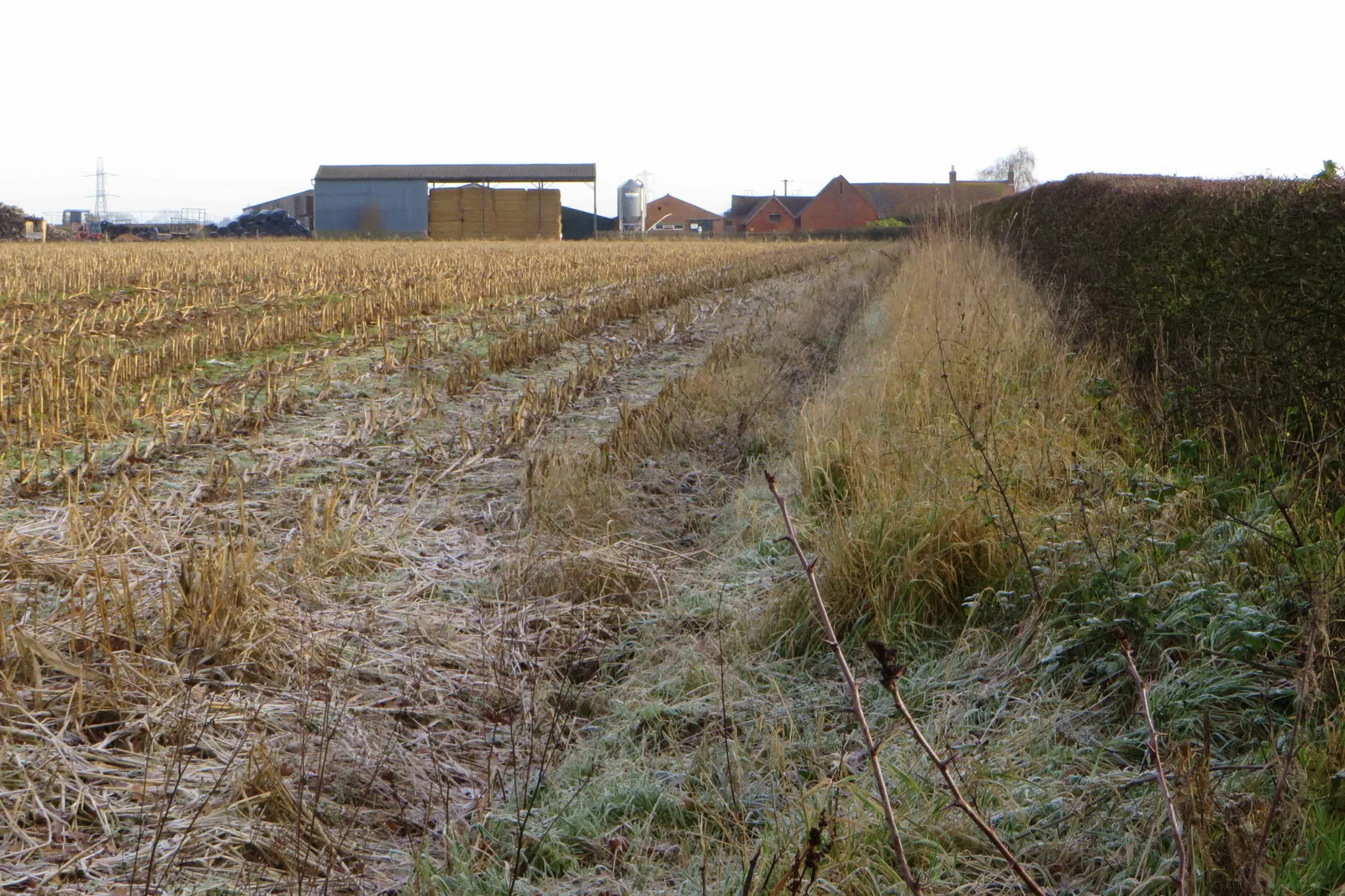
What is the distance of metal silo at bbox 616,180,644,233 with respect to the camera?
225ft

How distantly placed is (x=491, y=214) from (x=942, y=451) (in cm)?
5042

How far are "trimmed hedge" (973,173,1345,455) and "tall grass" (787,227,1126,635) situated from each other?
49cm

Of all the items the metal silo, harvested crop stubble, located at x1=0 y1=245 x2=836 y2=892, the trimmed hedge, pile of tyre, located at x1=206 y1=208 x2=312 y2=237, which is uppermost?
the metal silo

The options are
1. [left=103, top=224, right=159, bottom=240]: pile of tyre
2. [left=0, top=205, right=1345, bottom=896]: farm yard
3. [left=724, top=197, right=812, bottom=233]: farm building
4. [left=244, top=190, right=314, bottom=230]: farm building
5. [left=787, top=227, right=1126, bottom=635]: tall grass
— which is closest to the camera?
[left=0, top=205, right=1345, bottom=896]: farm yard

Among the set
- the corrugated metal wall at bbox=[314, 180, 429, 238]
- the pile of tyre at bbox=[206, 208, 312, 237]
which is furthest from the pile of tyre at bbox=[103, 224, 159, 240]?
the corrugated metal wall at bbox=[314, 180, 429, 238]

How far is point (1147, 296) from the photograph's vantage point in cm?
709

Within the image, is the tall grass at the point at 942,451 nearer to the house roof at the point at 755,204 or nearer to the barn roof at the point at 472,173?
the barn roof at the point at 472,173

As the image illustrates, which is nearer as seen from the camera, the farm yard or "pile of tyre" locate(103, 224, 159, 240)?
the farm yard

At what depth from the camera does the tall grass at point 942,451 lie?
4082mm

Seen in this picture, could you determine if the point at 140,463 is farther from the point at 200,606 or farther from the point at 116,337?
the point at 116,337

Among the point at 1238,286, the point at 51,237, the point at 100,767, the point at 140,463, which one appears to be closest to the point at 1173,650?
the point at 1238,286

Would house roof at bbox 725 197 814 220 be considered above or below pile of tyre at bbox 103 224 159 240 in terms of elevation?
above

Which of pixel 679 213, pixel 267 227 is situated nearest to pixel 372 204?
pixel 267 227

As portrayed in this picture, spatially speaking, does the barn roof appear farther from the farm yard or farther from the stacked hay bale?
the farm yard
